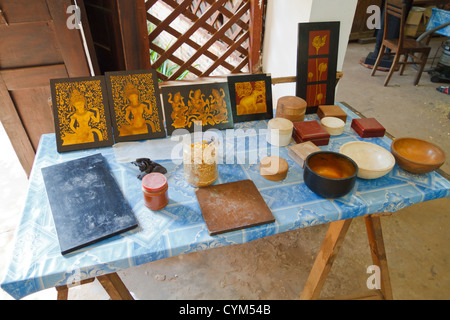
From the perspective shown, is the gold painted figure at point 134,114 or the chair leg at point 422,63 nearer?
the gold painted figure at point 134,114

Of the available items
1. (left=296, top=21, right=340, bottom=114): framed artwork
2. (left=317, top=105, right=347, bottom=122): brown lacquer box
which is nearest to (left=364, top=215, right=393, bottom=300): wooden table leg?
(left=317, top=105, right=347, bottom=122): brown lacquer box

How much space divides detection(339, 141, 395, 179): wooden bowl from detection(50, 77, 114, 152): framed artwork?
1.12m

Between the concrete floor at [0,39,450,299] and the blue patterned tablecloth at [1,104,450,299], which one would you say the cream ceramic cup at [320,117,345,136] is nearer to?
the blue patterned tablecloth at [1,104,450,299]

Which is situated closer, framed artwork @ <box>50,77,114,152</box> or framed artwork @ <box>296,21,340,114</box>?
framed artwork @ <box>50,77,114,152</box>

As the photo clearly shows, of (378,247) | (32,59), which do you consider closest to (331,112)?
(378,247)

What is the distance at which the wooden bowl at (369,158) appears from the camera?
1200 millimetres

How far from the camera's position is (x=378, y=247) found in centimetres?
133

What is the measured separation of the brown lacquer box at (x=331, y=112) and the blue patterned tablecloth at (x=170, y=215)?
0.23 meters

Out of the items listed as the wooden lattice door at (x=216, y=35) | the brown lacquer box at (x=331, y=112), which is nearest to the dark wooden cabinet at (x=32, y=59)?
the wooden lattice door at (x=216, y=35)

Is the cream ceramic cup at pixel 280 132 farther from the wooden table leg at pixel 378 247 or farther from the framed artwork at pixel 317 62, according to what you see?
the wooden table leg at pixel 378 247

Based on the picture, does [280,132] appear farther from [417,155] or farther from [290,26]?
[290,26]

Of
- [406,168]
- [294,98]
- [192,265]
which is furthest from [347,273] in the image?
[294,98]

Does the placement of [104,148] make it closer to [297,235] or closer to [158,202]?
[158,202]

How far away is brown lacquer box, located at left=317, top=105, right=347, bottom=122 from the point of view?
156cm
